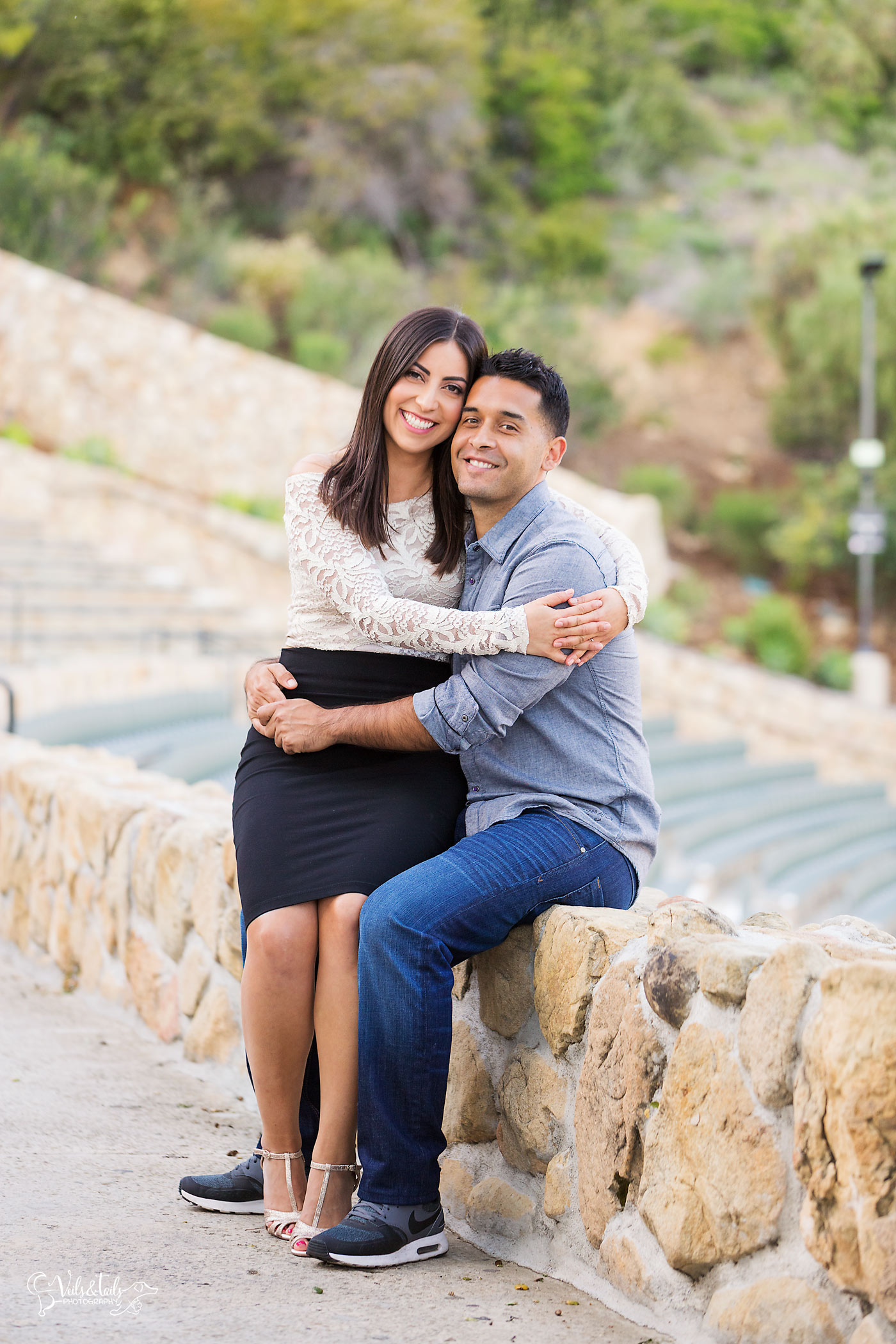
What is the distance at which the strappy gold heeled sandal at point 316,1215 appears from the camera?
2.22 metres

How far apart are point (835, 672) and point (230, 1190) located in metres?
19.0

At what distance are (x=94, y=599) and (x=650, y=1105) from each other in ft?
39.3

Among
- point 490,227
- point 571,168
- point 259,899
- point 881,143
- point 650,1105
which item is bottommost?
point 650,1105

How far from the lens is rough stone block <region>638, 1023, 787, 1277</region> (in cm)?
179

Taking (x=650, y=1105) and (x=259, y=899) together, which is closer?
(x=650, y=1105)

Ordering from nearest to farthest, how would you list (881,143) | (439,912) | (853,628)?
(439,912) < (853,628) < (881,143)

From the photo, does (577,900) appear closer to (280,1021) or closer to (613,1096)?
(613,1096)

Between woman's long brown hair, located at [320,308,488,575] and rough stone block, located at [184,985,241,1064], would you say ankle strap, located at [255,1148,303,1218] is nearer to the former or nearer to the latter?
rough stone block, located at [184,985,241,1064]

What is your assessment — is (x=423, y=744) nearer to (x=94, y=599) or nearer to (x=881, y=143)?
(x=94, y=599)

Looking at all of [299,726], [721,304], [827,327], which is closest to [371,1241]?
[299,726]

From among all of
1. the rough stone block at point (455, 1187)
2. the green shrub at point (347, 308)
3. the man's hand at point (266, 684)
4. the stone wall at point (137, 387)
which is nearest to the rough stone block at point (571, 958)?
the rough stone block at point (455, 1187)

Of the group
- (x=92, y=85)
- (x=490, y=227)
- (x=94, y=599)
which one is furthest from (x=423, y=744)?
(x=490, y=227)

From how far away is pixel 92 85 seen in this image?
81.9 ft

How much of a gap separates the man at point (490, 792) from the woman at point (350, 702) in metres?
0.06
